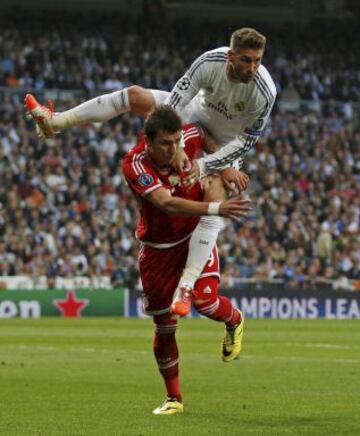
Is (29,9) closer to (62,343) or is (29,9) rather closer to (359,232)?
(359,232)

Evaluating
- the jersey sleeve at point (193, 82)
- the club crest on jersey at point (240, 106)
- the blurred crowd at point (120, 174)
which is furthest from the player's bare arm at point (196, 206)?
the blurred crowd at point (120, 174)

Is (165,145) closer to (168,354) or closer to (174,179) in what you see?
(174,179)

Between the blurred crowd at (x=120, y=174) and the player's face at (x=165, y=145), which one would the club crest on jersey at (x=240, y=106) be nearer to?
the player's face at (x=165, y=145)

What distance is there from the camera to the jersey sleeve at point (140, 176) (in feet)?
35.6

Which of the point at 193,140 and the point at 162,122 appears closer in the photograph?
the point at 162,122

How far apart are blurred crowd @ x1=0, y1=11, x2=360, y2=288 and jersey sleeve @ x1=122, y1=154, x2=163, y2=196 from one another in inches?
853

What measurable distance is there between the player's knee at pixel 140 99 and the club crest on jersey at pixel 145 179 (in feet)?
4.71

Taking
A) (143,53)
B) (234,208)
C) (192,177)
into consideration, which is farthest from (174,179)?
(143,53)

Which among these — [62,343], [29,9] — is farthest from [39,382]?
[29,9]

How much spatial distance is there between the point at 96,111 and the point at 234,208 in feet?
8.27

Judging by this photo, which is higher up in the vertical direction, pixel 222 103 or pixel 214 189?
pixel 222 103

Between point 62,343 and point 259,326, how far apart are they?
7903 millimetres

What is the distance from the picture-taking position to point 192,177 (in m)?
11.2

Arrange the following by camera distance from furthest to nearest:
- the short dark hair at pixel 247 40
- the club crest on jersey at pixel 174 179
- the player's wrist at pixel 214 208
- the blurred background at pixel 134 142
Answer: the blurred background at pixel 134 142 < the club crest on jersey at pixel 174 179 < the short dark hair at pixel 247 40 < the player's wrist at pixel 214 208
